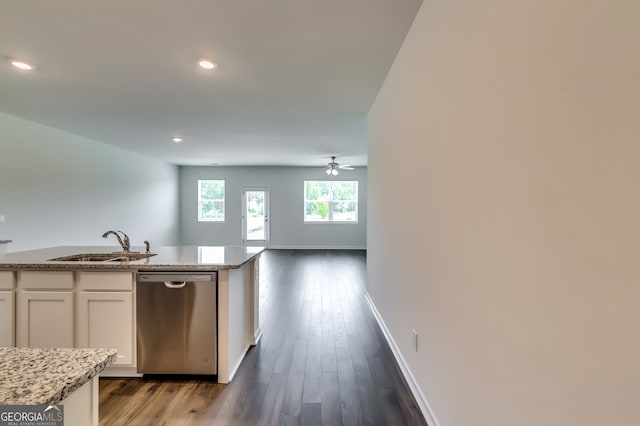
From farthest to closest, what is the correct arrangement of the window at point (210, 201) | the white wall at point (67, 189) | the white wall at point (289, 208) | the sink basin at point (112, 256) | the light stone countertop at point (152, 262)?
the window at point (210, 201) < the white wall at point (289, 208) < the white wall at point (67, 189) < the sink basin at point (112, 256) < the light stone countertop at point (152, 262)

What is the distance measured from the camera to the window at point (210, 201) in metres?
9.26

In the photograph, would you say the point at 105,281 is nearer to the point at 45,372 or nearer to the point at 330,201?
the point at 45,372

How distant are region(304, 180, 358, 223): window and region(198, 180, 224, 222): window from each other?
8.63ft

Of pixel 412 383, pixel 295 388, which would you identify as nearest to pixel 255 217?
pixel 295 388

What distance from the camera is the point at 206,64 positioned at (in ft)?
8.58

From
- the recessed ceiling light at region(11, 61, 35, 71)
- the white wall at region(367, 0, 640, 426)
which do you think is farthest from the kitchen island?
the recessed ceiling light at region(11, 61, 35, 71)

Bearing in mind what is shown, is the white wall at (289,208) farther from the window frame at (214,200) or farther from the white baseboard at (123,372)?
the white baseboard at (123,372)

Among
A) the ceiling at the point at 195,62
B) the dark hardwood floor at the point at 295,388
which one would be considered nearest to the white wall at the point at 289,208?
the ceiling at the point at 195,62

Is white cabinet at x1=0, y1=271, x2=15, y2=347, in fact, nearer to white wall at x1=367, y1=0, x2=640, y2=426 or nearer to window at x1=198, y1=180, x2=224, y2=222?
white wall at x1=367, y1=0, x2=640, y2=426

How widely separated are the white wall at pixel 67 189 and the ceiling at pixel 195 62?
18.4 inches

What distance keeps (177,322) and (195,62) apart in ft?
7.10

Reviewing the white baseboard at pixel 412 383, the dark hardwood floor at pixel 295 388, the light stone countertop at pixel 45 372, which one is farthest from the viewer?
the dark hardwood floor at pixel 295 388

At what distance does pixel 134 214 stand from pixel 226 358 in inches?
241

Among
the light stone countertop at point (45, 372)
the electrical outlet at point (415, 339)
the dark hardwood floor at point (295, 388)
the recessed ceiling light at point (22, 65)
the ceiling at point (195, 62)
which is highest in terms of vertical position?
the ceiling at point (195, 62)
